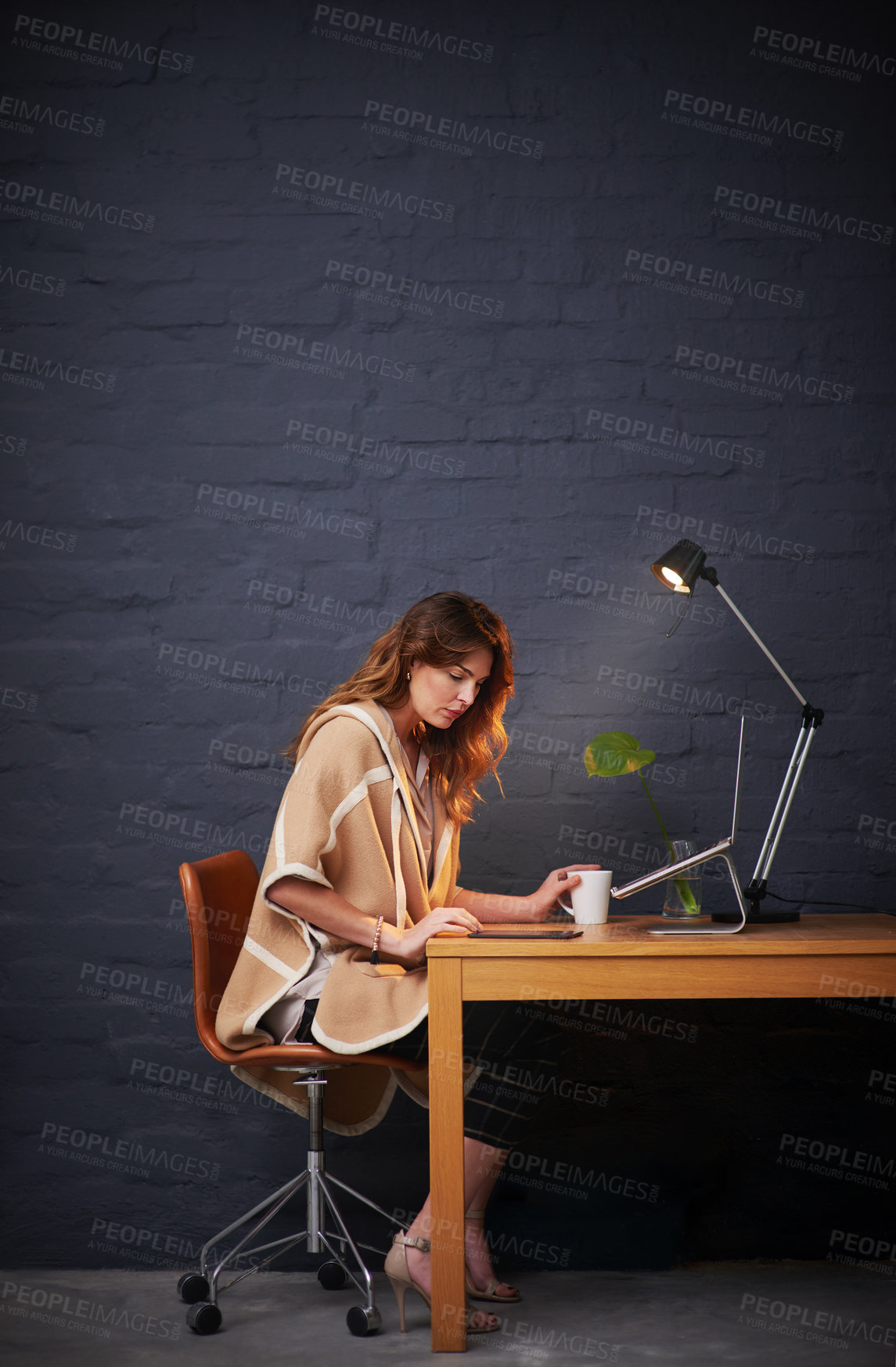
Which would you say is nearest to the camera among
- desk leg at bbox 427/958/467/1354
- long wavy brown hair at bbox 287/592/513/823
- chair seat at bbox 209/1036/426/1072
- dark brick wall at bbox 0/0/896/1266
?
desk leg at bbox 427/958/467/1354

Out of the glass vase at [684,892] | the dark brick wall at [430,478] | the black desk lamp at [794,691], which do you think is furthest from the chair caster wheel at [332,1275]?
the black desk lamp at [794,691]

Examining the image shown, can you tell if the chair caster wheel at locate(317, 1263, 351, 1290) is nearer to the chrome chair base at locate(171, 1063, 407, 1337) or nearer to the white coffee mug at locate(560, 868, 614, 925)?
the chrome chair base at locate(171, 1063, 407, 1337)

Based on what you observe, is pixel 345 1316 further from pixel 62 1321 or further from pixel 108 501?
pixel 108 501

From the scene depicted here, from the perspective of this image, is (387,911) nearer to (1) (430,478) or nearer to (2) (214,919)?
(2) (214,919)

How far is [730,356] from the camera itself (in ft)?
8.91

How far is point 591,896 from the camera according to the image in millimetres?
2148

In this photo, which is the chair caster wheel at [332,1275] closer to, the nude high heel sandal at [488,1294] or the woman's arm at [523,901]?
the nude high heel sandal at [488,1294]

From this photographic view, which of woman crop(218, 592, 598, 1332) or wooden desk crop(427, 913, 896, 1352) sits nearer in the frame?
wooden desk crop(427, 913, 896, 1352)

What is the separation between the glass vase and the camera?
2.25 meters

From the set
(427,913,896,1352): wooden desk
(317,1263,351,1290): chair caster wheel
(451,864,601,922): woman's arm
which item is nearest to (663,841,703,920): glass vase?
(451,864,601,922): woman's arm

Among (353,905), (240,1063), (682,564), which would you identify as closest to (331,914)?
(353,905)

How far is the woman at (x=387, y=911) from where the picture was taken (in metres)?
2.06

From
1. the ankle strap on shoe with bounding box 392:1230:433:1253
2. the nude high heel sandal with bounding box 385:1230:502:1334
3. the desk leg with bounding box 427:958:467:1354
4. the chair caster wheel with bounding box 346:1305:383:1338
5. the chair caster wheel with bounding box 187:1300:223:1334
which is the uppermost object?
the desk leg with bounding box 427:958:467:1354

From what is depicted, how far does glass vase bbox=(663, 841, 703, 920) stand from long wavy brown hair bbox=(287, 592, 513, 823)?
0.46m
